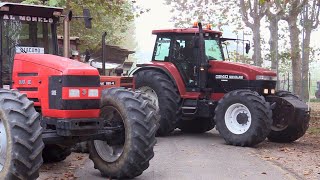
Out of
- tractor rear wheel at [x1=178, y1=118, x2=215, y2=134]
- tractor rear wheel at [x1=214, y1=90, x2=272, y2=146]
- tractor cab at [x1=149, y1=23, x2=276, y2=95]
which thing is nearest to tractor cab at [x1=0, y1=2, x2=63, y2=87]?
tractor rear wheel at [x1=214, y1=90, x2=272, y2=146]

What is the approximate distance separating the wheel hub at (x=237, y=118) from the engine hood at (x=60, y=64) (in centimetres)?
488

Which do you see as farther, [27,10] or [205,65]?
[205,65]

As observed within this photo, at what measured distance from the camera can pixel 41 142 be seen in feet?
19.3

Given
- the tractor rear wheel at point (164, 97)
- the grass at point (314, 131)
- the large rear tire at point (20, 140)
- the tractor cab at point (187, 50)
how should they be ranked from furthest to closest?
the grass at point (314, 131), the tractor cab at point (187, 50), the tractor rear wheel at point (164, 97), the large rear tire at point (20, 140)

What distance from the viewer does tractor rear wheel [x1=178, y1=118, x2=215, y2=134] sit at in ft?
42.5

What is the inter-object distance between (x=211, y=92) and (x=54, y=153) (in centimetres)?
512

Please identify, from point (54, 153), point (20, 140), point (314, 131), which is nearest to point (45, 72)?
point (20, 140)

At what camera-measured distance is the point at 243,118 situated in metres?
10.7

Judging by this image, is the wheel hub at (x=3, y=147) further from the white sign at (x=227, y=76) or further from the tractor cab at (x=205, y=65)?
the white sign at (x=227, y=76)

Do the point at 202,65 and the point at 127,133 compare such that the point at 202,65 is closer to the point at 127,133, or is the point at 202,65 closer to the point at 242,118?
the point at 242,118

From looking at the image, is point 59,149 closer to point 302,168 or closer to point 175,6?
point 302,168

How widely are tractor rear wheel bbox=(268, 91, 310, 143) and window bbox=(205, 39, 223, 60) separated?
1836 millimetres

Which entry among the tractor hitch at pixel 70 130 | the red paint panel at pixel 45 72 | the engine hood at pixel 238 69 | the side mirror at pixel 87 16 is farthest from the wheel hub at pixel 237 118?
the red paint panel at pixel 45 72

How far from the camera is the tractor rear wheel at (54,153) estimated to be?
8.14m
